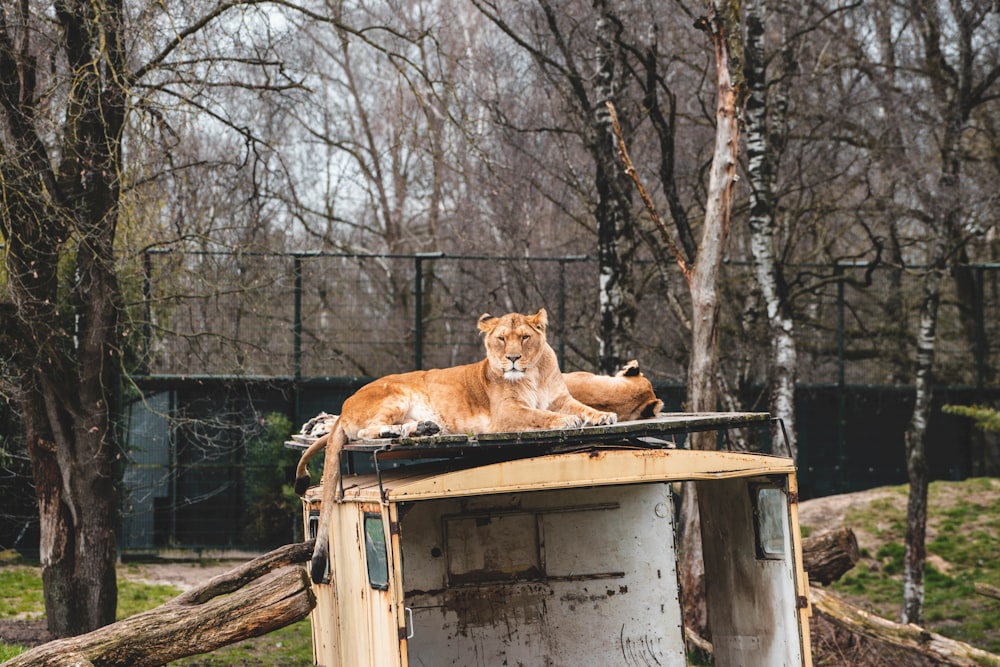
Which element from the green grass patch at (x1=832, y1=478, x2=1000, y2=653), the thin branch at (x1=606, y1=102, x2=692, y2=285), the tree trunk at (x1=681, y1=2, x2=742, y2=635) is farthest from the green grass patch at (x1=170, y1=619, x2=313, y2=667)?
the green grass patch at (x1=832, y1=478, x2=1000, y2=653)

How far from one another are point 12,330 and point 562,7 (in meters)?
7.02

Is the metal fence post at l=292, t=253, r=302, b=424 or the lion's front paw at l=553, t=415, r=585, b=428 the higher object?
the metal fence post at l=292, t=253, r=302, b=424

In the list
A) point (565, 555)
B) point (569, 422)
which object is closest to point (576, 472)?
point (569, 422)

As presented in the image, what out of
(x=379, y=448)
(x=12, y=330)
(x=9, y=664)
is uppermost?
(x=12, y=330)

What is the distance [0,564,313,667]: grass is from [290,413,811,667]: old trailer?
281cm

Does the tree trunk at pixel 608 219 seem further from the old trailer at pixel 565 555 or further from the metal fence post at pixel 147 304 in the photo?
the metal fence post at pixel 147 304

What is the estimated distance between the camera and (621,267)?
44.3 ft

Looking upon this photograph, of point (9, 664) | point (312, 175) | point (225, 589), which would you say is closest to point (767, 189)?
point (225, 589)

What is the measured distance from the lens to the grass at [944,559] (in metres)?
13.4

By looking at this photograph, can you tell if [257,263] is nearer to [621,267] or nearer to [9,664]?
[621,267]

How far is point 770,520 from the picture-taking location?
7.15 m

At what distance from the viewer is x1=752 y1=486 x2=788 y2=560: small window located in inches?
275

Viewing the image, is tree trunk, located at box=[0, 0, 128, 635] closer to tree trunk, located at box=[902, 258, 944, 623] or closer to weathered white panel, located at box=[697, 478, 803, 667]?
weathered white panel, located at box=[697, 478, 803, 667]

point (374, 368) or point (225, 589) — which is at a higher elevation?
point (374, 368)
